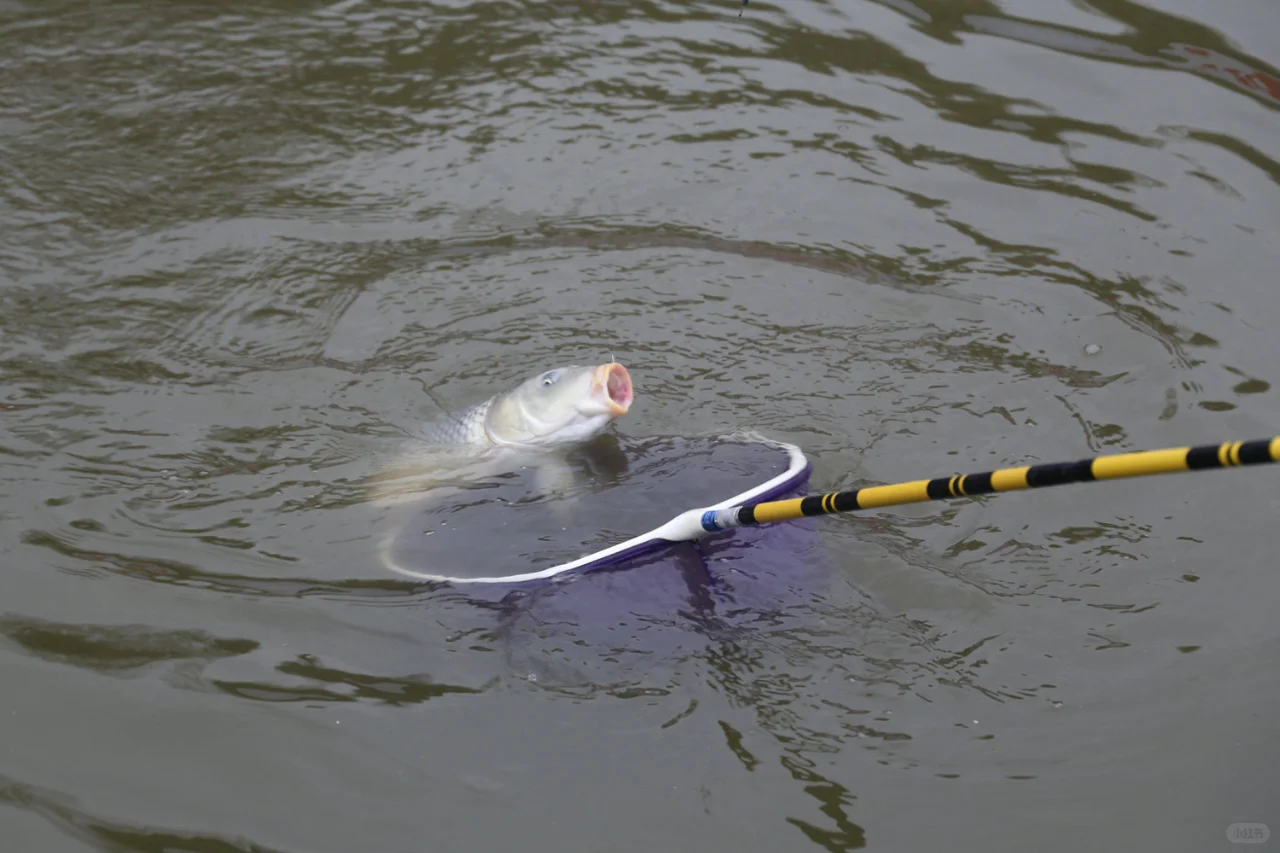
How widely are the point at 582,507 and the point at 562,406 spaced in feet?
1.33

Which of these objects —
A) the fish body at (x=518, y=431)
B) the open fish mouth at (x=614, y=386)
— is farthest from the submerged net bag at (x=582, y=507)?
the open fish mouth at (x=614, y=386)

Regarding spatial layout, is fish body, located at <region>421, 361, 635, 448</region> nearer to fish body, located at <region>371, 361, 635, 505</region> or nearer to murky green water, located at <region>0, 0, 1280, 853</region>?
fish body, located at <region>371, 361, 635, 505</region>

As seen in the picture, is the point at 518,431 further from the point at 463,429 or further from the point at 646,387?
the point at 646,387

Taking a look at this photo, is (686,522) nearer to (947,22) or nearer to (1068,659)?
(1068,659)

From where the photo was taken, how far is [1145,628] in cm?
362

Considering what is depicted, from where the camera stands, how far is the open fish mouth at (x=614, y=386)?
4020mm

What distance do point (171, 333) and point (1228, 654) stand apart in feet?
13.9

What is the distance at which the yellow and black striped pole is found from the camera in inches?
87.5

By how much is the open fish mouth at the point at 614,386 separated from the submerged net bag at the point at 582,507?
0.78 ft

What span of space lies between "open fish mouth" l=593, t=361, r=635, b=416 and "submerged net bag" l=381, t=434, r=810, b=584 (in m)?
0.24

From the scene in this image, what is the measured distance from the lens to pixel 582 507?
13.0ft

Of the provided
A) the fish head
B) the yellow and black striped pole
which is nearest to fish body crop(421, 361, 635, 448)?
the fish head

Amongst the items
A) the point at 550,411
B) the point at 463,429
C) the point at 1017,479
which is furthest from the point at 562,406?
the point at 1017,479

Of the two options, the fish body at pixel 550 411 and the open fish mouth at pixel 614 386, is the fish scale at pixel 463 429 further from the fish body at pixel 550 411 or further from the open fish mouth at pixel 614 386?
the open fish mouth at pixel 614 386
